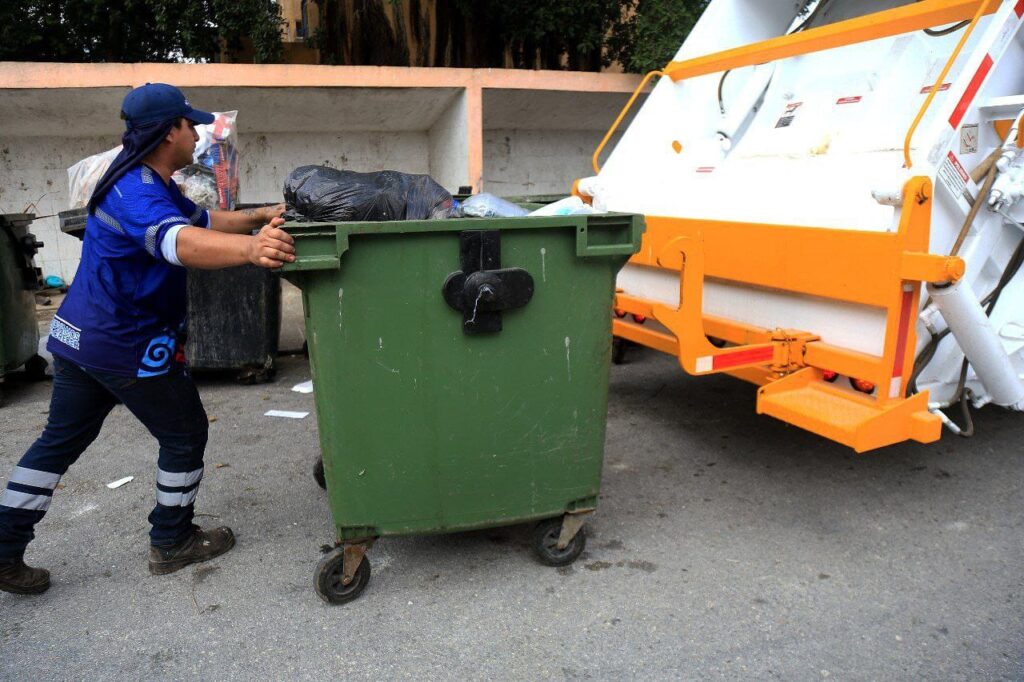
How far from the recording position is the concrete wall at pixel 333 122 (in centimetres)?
668

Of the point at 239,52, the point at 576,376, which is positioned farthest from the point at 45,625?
the point at 239,52

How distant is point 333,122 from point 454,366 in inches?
243

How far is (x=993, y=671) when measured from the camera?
6.93ft

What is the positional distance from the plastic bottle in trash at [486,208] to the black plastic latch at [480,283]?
0.34m

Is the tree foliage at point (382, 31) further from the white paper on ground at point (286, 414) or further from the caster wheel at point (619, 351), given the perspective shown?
the white paper on ground at point (286, 414)

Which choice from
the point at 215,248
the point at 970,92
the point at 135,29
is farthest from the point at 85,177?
the point at 135,29

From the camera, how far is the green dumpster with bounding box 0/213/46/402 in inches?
177

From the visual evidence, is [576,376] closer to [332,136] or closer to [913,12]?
[913,12]

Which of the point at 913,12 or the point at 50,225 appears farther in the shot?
the point at 50,225

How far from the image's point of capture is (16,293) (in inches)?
183

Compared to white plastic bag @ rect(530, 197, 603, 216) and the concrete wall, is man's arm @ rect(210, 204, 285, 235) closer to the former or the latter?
white plastic bag @ rect(530, 197, 603, 216)

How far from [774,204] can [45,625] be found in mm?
2959

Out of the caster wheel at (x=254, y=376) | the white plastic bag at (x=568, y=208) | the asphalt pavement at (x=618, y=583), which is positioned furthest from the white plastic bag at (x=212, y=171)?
the white plastic bag at (x=568, y=208)

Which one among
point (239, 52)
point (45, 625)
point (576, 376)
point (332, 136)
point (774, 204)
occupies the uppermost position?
point (239, 52)
